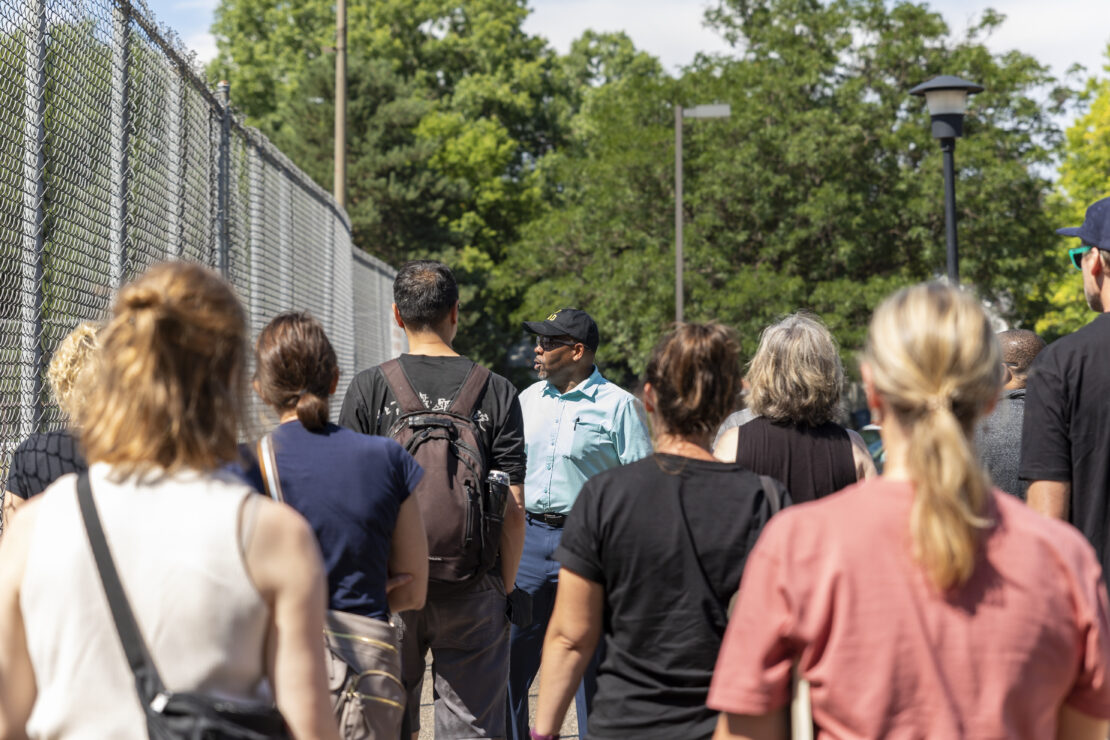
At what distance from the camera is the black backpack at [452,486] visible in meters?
3.98

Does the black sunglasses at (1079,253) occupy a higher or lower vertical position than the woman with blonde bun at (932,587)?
higher

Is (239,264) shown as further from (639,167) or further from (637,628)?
(639,167)

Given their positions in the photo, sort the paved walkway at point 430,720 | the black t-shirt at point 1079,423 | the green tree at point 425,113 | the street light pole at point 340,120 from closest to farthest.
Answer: the black t-shirt at point 1079,423
the paved walkway at point 430,720
the street light pole at point 340,120
the green tree at point 425,113

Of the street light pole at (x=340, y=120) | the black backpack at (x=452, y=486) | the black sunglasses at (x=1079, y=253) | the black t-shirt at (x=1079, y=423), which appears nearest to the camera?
the black t-shirt at (x=1079, y=423)

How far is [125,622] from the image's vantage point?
2004 mm

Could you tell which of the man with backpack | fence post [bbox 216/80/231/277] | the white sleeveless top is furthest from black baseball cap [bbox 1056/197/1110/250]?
fence post [bbox 216/80/231/277]

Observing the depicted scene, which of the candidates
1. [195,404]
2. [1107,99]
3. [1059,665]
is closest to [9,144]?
[195,404]

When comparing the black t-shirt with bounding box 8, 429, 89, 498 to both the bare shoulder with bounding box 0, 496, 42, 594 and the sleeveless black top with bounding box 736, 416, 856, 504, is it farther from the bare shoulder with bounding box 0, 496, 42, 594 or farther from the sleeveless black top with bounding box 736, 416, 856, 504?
the sleeveless black top with bounding box 736, 416, 856, 504

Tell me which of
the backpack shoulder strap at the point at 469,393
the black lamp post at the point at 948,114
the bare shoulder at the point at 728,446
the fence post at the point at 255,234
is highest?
the black lamp post at the point at 948,114

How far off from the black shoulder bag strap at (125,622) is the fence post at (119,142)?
109 inches

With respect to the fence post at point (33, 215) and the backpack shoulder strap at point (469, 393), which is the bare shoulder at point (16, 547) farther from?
the backpack shoulder strap at point (469, 393)

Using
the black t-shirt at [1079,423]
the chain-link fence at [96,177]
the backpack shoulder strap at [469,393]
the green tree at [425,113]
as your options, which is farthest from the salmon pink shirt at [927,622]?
the green tree at [425,113]

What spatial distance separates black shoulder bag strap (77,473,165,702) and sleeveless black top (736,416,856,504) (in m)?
2.14

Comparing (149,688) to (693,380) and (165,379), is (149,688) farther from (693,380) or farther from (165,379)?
(693,380)
